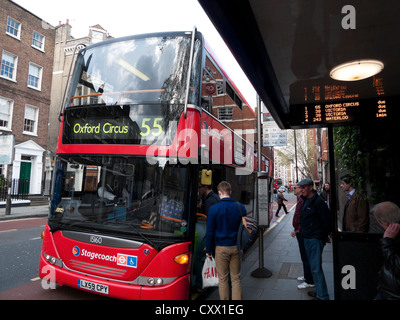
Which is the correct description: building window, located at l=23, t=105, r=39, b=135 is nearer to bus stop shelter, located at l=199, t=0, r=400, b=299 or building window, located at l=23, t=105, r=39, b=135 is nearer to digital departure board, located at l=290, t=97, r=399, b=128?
bus stop shelter, located at l=199, t=0, r=400, b=299

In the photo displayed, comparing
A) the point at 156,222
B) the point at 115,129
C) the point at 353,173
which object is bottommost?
the point at 156,222

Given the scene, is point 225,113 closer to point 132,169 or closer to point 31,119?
point 132,169

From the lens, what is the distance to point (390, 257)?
7.64 ft

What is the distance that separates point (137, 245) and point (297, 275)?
3.73m

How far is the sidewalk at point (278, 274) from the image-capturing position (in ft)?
15.3

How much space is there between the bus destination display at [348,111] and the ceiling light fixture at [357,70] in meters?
0.50

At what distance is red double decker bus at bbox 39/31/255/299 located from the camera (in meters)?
3.72

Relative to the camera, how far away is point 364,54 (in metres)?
3.37

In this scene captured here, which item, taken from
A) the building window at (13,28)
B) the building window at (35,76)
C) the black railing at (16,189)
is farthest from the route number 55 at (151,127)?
the building window at (13,28)

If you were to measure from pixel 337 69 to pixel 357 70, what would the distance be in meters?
0.24

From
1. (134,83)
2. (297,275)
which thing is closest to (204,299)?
(297,275)

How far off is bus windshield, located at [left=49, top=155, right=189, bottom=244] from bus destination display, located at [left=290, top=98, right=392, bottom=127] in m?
2.46
